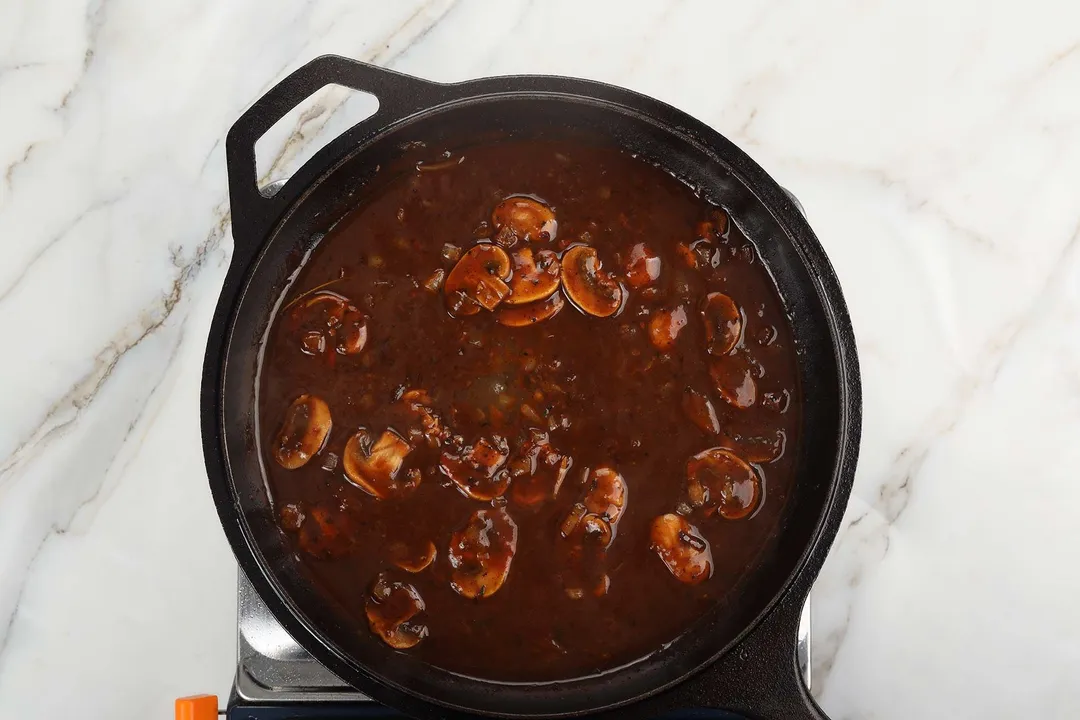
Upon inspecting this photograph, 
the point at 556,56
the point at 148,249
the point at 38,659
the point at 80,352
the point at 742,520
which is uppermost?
the point at 556,56

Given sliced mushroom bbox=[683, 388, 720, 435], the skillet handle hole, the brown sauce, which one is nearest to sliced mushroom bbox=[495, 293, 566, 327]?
the brown sauce

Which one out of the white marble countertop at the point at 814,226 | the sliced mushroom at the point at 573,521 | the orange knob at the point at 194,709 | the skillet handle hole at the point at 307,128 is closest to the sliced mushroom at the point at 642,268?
the sliced mushroom at the point at 573,521

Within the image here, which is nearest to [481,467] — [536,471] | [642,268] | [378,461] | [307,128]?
[536,471]

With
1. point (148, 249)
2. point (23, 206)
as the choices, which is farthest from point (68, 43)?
point (148, 249)

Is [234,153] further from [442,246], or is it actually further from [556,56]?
[556,56]

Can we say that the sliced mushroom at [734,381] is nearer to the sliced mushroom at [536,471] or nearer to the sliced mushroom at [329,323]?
the sliced mushroom at [536,471]

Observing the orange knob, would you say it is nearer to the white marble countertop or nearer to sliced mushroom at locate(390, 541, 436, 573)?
the white marble countertop
